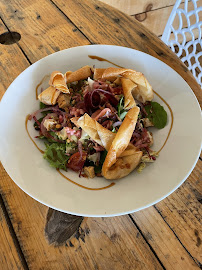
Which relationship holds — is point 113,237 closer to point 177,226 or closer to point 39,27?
point 177,226

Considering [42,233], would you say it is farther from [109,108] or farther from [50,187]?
[109,108]

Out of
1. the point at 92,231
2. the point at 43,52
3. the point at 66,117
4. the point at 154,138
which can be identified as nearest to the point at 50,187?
the point at 92,231

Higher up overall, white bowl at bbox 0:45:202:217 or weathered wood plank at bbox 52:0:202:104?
weathered wood plank at bbox 52:0:202:104

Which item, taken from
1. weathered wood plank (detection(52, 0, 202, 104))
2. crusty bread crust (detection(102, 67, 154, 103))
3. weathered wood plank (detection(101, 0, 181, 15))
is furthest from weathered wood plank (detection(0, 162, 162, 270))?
weathered wood plank (detection(101, 0, 181, 15))

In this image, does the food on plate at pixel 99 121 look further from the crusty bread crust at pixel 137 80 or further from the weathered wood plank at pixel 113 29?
the weathered wood plank at pixel 113 29

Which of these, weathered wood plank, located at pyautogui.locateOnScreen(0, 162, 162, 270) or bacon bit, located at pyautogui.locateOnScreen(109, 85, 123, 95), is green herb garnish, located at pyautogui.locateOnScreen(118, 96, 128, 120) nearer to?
bacon bit, located at pyautogui.locateOnScreen(109, 85, 123, 95)

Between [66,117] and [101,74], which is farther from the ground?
[101,74]
